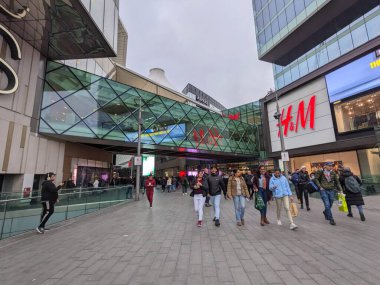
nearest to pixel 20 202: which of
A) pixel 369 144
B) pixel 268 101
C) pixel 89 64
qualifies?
pixel 89 64

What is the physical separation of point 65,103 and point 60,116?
46.4 inches

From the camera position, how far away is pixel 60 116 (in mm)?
16047

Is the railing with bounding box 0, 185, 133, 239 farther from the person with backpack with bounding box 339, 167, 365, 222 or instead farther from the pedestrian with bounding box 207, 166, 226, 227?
the person with backpack with bounding box 339, 167, 365, 222

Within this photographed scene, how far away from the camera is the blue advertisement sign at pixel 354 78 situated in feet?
60.9

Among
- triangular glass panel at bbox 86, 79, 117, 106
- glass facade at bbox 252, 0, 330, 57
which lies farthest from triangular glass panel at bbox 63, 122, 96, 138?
glass facade at bbox 252, 0, 330, 57

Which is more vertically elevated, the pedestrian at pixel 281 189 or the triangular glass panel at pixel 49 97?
the triangular glass panel at pixel 49 97

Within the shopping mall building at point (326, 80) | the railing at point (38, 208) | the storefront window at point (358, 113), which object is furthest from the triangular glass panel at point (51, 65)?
the storefront window at point (358, 113)

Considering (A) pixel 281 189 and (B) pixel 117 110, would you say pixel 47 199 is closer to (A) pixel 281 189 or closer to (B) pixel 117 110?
(A) pixel 281 189

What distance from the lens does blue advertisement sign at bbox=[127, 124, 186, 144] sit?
833 inches

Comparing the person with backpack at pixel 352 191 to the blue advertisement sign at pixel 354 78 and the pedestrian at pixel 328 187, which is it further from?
the blue advertisement sign at pixel 354 78

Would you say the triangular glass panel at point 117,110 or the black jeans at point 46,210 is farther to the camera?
the triangular glass panel at point 117,110

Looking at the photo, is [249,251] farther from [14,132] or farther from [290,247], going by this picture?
[14,132]

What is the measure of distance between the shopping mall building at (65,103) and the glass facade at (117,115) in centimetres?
7

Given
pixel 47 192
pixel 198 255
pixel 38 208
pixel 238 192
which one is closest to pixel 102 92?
pixel 38 208
